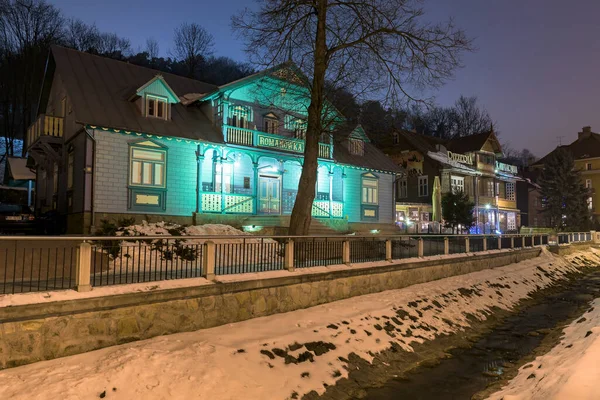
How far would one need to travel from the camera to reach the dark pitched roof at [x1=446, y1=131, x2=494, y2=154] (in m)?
43.8

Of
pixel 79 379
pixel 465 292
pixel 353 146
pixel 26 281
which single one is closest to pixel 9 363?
pixel 79 379

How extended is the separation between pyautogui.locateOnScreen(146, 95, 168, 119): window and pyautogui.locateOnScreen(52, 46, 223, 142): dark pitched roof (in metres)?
0.35

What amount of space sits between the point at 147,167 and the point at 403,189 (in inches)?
1159

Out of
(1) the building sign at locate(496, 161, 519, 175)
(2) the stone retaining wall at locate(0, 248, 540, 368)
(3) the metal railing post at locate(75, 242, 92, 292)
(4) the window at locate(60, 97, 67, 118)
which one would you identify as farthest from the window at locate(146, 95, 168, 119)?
(1) the building sign at locate(496, 161, 519, 175)

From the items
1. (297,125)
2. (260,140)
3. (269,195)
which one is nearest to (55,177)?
(260,140)

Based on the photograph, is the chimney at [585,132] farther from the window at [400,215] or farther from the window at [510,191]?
the window at [400,215]

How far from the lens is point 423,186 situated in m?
40.7

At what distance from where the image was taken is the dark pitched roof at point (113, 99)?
17453mm

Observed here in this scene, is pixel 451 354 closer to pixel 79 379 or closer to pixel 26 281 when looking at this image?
pixel 79 379

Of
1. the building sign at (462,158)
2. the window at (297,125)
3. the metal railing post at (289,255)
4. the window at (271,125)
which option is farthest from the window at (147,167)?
the building sign at (462,158)

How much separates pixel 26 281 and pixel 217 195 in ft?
39.7

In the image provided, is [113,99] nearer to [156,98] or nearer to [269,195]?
[156,98]

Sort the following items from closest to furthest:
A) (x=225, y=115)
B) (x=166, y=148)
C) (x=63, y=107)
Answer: (x=166, y=148), (x=63, y=107), (x=225, y=115)

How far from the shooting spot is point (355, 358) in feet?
29.8
